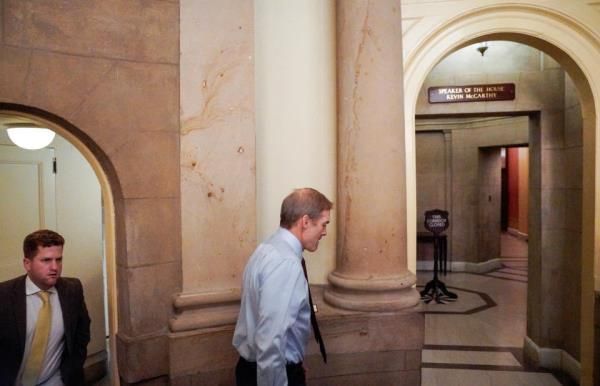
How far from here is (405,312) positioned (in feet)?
10.3

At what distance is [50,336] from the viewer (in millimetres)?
2451

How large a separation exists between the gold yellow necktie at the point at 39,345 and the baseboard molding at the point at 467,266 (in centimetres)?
958

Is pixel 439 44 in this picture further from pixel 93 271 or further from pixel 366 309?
pixel 93 271

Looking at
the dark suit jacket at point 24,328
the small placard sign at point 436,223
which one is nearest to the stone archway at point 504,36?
the dark suit jacket at point 24,328

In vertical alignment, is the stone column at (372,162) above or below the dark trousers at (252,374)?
above

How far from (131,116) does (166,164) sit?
335 mm

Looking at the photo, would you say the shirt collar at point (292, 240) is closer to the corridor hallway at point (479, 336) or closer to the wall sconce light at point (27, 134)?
the wall sconce light at point (27, 134)

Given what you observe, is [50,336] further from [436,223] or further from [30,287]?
[436,223]

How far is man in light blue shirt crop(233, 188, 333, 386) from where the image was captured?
77.1 inches

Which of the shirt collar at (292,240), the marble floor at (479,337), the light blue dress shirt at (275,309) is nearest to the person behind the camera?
the light blue dress shirt at (275,309)

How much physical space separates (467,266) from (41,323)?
390 inches

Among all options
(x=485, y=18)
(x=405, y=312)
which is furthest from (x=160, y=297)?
(x=485, y=18)

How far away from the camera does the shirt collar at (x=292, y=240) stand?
7.16ft

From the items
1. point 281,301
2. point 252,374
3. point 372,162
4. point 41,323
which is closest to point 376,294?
point 372,162
